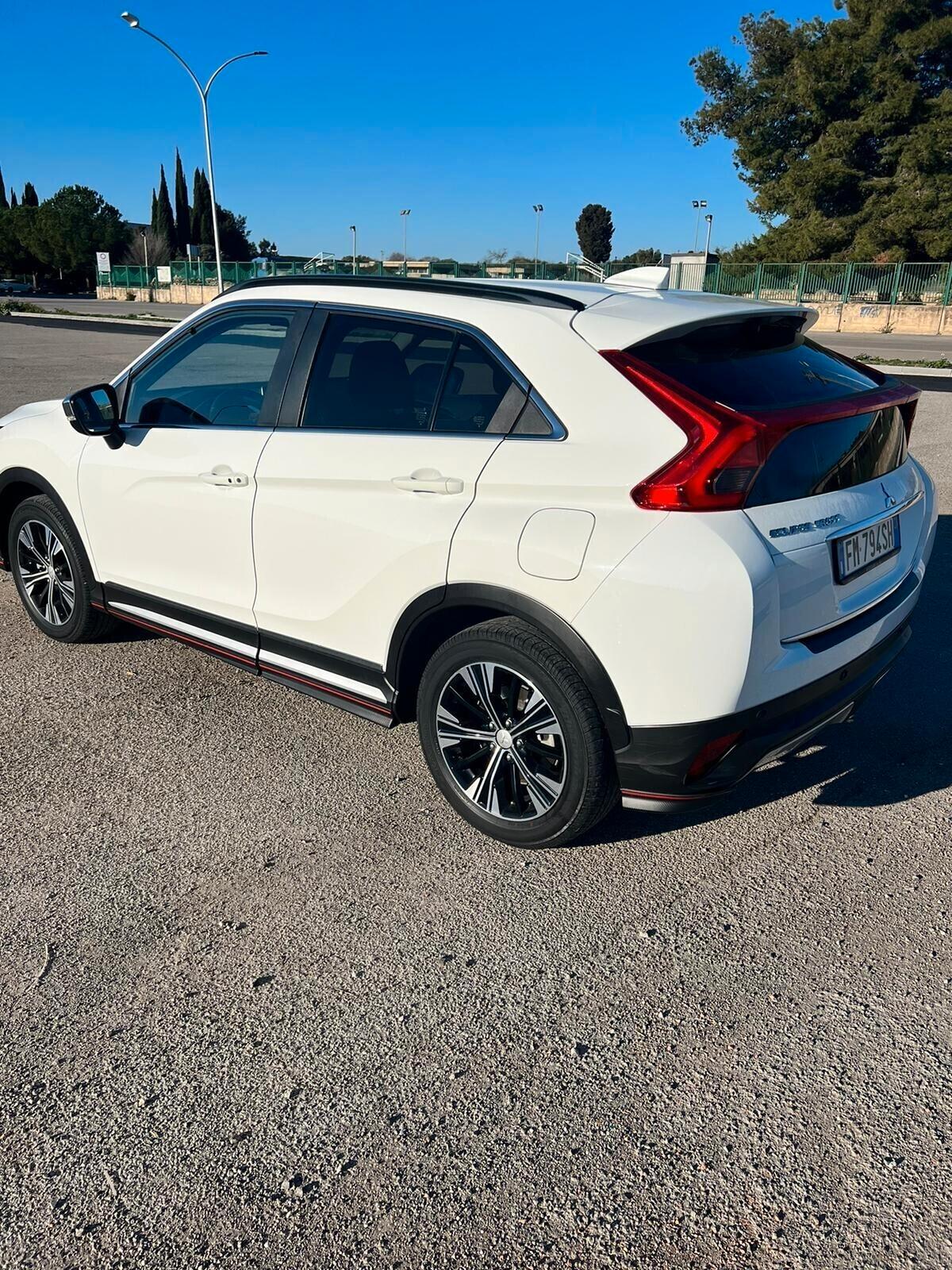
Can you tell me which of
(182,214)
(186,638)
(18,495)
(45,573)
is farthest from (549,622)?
(182,214)

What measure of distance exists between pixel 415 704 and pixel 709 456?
1.42 metres

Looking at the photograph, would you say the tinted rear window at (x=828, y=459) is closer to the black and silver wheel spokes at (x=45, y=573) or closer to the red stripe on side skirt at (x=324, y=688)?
the red stripe on side skirt at (x=324, y=688)

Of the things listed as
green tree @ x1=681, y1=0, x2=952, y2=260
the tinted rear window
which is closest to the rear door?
the tinted rear window

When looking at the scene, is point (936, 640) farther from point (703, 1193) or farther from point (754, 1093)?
point (703, 1193)

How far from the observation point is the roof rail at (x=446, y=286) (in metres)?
3.12

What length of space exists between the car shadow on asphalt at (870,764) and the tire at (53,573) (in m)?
2.82

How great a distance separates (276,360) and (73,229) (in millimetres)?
99439

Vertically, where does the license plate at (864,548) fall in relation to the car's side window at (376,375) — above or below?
below

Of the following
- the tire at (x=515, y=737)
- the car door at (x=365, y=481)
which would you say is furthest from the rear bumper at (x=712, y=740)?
the car door at (x=365, y=481)

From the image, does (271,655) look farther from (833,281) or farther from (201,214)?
(201,214)

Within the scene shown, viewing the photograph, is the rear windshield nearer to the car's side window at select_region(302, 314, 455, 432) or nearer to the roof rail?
the roof rail

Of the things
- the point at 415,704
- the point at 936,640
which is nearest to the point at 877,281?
the point at 936,640

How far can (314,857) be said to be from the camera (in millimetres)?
3223

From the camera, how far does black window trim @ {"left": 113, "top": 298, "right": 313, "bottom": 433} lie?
12.0ft
